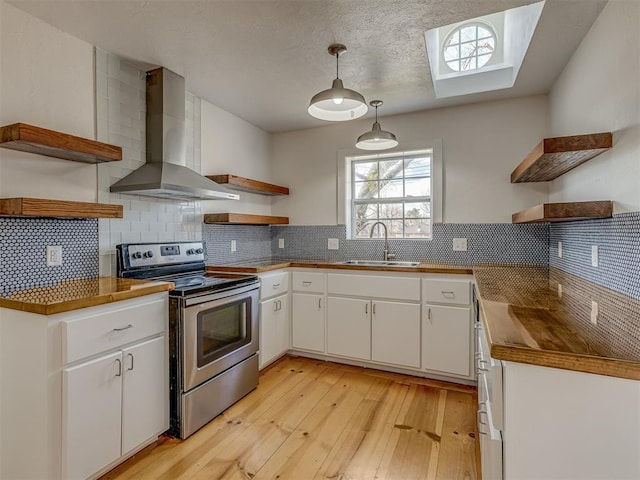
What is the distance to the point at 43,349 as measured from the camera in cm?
147

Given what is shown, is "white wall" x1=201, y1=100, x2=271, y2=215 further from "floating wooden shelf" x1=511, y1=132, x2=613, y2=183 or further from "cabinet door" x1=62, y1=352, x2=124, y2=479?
"floating wooden shelf" x1=511, y1=132, x2=613, y2=183

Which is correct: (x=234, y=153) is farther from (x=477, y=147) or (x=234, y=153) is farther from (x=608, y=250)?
(x=608, y=250)

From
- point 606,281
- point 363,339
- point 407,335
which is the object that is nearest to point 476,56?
point 606,281

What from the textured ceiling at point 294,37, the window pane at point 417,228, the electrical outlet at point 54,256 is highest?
the textured ceiling at point 294,37

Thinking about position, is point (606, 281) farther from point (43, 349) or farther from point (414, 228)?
point (43, 349)

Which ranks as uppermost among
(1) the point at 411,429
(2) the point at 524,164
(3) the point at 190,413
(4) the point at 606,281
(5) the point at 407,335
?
(2) the point at 524,164

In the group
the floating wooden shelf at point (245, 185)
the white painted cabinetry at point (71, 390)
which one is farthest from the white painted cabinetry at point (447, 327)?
the white painted cabinetry at point (71, 390)

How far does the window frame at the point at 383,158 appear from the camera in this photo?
327 cm

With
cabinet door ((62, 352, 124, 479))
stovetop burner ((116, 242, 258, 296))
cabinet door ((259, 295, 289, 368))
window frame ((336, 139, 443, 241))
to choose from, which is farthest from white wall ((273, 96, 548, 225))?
cabinet door ((62, 352, 124, 479))

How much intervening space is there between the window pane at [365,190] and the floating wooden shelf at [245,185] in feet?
2.55

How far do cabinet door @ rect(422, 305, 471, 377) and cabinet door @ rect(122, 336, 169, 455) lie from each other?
6.23ft

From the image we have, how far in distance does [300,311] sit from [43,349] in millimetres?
2023

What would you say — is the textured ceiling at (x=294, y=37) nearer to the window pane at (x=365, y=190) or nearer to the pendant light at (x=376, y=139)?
the pendant light at (x=376, y=139)

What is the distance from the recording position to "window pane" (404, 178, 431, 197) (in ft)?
11.3
